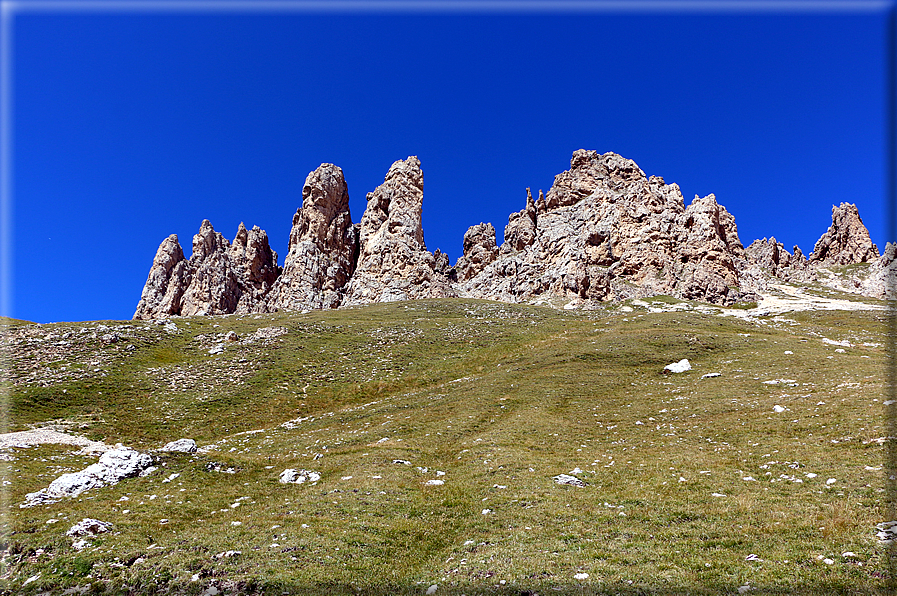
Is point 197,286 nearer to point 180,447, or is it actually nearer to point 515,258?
point 515,258

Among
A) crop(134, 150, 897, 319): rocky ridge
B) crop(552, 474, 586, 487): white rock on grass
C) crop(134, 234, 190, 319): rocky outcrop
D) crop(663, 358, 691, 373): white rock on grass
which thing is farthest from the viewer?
crop(134, 234, 190, 319): rocky outcrop

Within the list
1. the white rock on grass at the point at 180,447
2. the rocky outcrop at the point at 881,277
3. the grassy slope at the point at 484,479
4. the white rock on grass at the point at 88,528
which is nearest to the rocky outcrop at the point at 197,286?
the grassy slope at the point at 484,479

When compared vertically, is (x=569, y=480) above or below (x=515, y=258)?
below

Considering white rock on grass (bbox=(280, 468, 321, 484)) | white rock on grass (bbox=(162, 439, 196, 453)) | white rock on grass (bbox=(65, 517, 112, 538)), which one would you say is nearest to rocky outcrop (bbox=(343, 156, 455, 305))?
white rock on grass (bbox=(162, 439, 196, 453))

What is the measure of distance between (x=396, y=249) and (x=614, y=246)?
94555 mm

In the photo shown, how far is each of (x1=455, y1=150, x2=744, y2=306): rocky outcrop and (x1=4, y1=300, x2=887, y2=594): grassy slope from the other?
98927 mm

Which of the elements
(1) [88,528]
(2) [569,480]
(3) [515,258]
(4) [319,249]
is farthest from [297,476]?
(4) [319,249]

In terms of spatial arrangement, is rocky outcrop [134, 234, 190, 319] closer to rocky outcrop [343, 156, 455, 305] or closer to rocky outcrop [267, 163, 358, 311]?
rocky outcrop [267, 163, 358, 311]

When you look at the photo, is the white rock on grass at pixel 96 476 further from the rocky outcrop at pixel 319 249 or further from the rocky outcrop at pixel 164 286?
the rocky outcrop at pixel 164 286

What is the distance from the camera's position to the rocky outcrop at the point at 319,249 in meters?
176

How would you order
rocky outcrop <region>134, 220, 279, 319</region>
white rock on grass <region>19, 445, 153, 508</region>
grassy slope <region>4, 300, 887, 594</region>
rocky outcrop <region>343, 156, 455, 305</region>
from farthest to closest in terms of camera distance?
rocky outcrop <region>134, 220, 279, 319</region> < rocky outcrop <region>343, 156, 455, 305</region> < white rock on grass <region>19, 445, 153, 508</region> < grassy slope <region>4, 300, 887, 594</region>

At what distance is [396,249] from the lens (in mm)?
176375

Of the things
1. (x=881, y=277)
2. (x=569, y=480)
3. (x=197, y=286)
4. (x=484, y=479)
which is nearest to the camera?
(x=569, y=480)

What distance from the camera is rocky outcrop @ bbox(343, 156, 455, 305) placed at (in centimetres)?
16712
